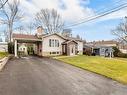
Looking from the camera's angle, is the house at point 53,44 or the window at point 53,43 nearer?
the house at point 53,44

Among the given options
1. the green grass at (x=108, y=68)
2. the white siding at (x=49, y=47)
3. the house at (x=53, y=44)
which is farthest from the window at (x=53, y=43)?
the green grass at (x=108, y=68)

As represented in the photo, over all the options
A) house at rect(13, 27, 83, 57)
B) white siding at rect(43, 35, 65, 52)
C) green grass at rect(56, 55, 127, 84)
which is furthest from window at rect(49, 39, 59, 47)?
green grass at rect(56, 55, 127, 84)

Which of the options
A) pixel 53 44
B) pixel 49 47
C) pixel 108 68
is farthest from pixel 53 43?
pixel 108 68

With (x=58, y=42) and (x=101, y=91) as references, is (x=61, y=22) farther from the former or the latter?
(x=101, y=91)

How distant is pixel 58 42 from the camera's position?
129 ft

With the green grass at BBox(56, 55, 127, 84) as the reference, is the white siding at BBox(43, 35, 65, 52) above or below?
above

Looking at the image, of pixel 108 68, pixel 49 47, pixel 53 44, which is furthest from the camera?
pixel 53 44

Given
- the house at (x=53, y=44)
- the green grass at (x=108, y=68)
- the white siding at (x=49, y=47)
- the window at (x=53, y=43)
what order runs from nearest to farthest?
1. the green grass at (x=108, y=68)
2. the house at (x=53, y=44)
3. the white siding at (x=49, y=47)
4. the window at (x=53, y=43)

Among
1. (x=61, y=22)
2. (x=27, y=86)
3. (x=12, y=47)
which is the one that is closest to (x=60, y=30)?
(x=61, y=22)

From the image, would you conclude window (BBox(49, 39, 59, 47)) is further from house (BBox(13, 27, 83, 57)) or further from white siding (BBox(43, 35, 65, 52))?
white siding (BBox(43, 35, 65, 52))

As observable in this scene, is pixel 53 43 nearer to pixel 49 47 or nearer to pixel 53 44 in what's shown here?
pixel 53 44

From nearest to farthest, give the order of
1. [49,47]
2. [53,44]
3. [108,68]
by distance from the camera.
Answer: [108,68]
[49,47]
[53,44]

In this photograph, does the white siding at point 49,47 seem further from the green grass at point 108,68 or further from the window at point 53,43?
the green grass at point 108,68

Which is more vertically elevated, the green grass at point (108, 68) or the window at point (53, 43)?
the window at point (53, 43)
